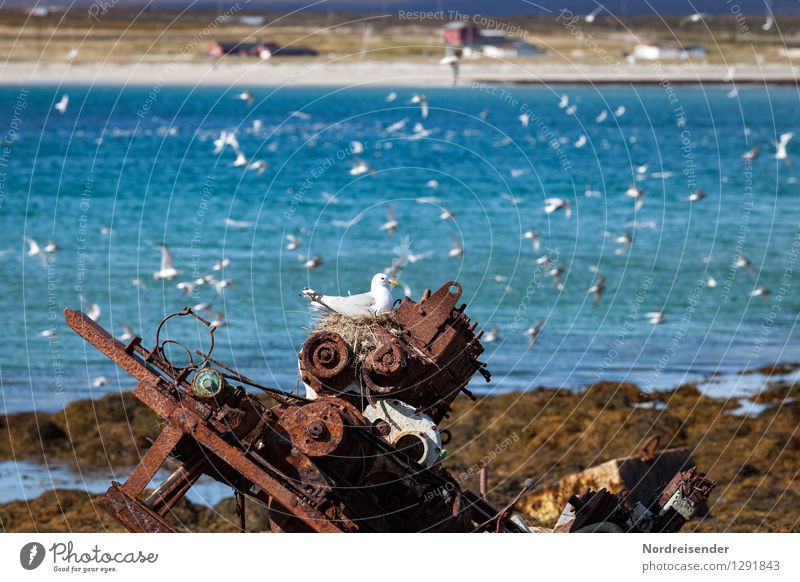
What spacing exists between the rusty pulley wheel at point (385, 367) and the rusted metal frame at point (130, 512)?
2052 millimetres

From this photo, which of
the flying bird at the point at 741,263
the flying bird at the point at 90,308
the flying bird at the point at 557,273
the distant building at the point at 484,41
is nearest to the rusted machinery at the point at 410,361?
the flying bird at the point at 90,308

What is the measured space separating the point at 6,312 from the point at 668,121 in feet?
306

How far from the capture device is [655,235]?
5044cm

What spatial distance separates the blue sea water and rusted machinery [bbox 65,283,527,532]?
2.00 meters

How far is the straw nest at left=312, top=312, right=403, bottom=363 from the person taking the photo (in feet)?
38.6

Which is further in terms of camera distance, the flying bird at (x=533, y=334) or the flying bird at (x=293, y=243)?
the flying bird at (x=293, y=243)

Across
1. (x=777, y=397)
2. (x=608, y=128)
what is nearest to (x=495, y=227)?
(x=777, y=397)

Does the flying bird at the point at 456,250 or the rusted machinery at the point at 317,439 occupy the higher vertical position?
the rusted machinery at the point at 317,439

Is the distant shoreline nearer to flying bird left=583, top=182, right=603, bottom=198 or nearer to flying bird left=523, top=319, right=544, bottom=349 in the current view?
flying bird left=583, top=182, right=603, bottom=198

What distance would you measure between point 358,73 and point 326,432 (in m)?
119

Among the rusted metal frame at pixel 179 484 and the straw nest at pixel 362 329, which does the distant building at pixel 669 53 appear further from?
the rusted metal frame at pixel 179 484

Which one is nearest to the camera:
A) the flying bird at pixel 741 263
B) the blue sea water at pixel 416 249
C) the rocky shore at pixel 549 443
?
the rocky shore at pixel 549 443

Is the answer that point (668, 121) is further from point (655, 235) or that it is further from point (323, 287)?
point (323, 287)

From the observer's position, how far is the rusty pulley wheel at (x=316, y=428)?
1073 cm
